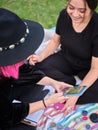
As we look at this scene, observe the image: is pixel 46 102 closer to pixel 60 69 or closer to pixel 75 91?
pixel 75 91

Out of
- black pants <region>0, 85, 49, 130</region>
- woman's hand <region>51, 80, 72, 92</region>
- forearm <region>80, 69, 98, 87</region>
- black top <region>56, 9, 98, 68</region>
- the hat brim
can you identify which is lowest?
black pants <region>0, 85, 49, 130</region>

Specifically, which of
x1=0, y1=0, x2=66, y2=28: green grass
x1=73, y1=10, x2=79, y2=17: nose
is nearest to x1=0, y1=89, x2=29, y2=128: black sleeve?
x1=73, y1=10, x2=79, y2=17: nose

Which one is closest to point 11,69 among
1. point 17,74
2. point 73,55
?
point 17,74

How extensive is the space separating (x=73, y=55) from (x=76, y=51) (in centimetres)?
10

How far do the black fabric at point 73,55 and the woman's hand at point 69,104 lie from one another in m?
0.12

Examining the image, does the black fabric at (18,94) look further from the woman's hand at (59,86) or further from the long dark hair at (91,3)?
the long dark hair at (91,3)

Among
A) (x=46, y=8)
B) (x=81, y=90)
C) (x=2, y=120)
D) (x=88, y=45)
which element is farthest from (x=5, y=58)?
(x=46, y=8)

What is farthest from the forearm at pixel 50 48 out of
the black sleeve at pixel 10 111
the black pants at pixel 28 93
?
the black sleeve at pixel 10 111

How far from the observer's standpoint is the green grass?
4590 millimetres

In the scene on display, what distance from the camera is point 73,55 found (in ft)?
10.5

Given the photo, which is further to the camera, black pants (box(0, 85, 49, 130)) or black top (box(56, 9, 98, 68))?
black pants (box(0, 85, 49, 130))

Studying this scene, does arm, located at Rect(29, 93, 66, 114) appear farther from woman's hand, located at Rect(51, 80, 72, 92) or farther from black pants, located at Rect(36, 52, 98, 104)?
black pants, located at Rect(36, 52, 98, 104)

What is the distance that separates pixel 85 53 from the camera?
305 centimetres

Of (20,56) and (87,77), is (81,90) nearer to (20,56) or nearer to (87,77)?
(87,77)
